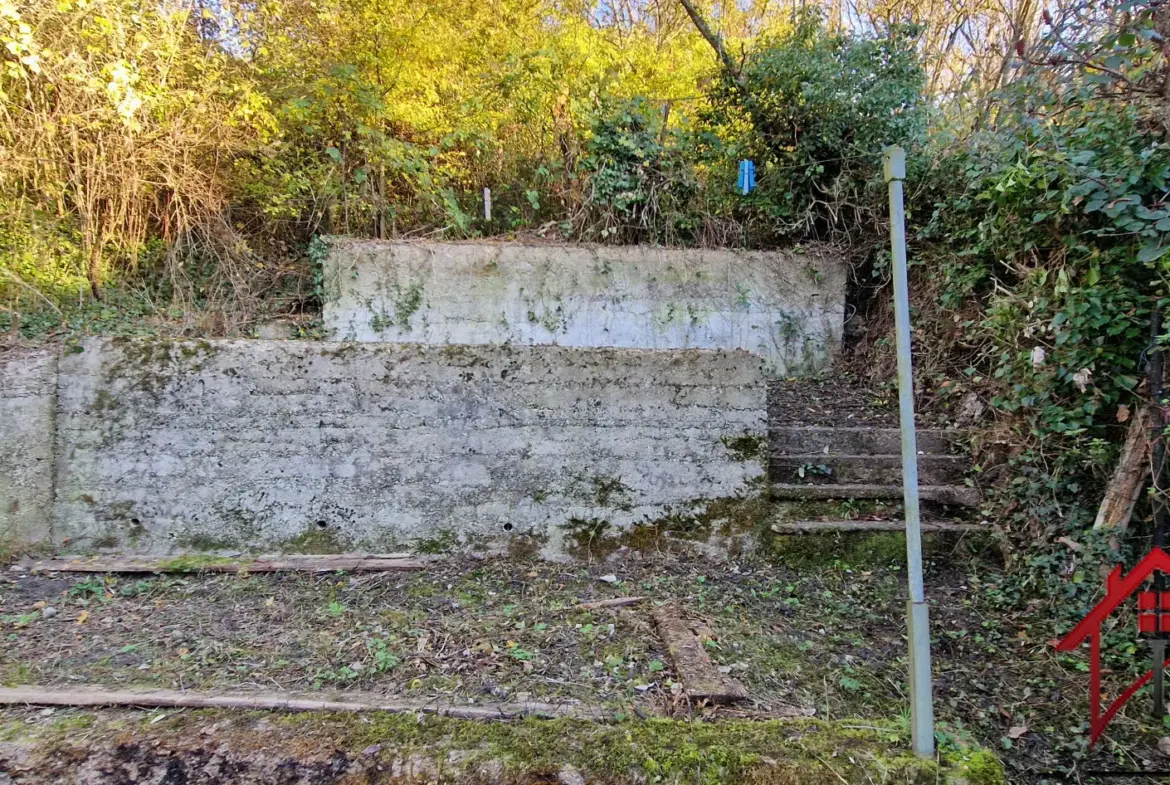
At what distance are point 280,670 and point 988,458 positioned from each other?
447cm

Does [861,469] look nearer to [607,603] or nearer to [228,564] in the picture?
[607,603]

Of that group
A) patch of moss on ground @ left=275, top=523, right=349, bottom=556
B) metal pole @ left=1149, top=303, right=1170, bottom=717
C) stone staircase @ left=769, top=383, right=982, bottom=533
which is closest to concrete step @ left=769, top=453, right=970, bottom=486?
stone staircase @ left=769, top=383, right=982, bottom=533

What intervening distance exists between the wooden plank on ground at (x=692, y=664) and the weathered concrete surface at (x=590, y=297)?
3.30 m

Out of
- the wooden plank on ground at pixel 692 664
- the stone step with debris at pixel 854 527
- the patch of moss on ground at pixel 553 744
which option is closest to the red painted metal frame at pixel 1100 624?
the patch of moss on ground at pixel 553 744

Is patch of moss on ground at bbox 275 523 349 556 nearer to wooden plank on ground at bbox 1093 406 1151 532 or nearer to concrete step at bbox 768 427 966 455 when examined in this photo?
concrete step at bbox 768 427 966 455

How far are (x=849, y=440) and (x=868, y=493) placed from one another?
512 millimetres

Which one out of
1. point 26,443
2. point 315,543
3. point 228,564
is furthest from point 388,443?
point 26,443

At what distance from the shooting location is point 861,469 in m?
4.32

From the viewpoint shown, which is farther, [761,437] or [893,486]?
[893,486]

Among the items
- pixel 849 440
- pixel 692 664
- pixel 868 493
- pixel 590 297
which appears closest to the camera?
pixel 692 664

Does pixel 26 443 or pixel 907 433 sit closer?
pixel 907 433

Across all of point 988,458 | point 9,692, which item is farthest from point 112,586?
point 988,458

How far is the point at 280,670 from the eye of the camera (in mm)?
2637

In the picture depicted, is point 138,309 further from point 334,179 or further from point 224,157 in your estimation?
point 334,179
